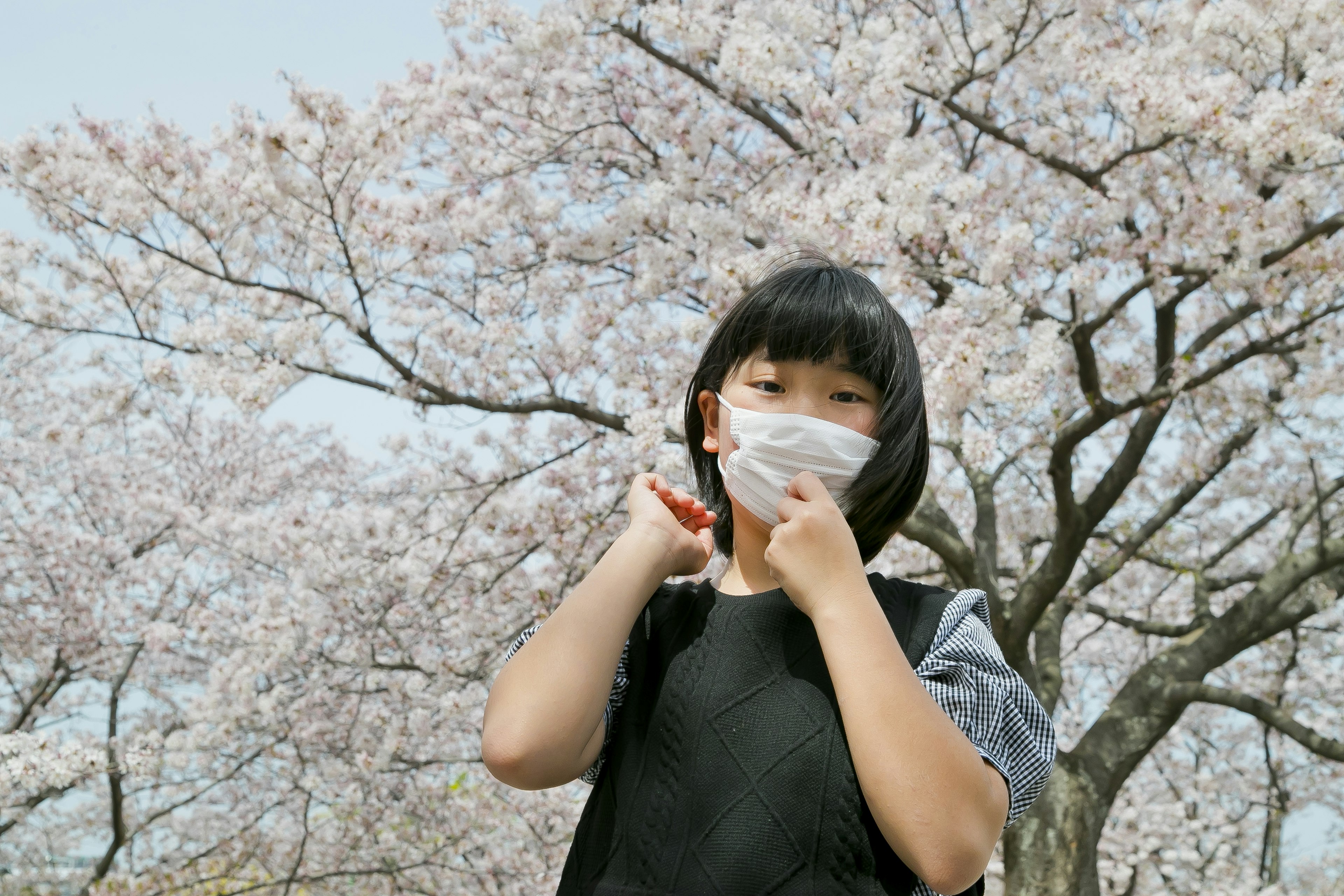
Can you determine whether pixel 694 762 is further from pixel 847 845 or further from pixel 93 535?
pixel 93 535

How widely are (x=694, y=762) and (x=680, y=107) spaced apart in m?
5.40

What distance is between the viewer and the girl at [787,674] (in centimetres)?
98

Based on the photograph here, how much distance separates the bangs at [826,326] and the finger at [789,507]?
0.63ft

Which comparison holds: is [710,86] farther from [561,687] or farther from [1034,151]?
[561,687]

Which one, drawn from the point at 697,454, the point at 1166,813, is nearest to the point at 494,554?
the point at 697,454

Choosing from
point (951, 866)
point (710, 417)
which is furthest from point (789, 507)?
point (951, 866)

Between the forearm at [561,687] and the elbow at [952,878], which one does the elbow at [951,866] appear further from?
the forearm at [561,687]

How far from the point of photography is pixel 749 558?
50.7 inches

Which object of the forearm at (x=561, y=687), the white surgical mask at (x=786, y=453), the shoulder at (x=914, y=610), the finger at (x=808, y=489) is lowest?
the forearm at (x=561, y=687)

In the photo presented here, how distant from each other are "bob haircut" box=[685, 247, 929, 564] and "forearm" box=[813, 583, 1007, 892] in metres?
0.29

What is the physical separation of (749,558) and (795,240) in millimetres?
3432

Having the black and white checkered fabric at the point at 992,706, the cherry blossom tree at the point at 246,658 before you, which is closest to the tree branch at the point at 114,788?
the cherry blossom tree at the point at 246,658

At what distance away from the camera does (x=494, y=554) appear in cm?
561

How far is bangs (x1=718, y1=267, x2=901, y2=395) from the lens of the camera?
1205mm
